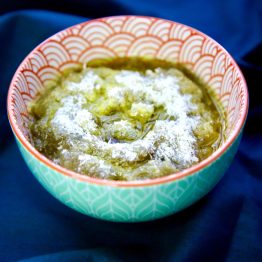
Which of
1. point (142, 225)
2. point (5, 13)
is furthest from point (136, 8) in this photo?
point (142, 225)

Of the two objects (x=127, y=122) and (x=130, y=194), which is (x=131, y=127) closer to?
(x=127, y=122)

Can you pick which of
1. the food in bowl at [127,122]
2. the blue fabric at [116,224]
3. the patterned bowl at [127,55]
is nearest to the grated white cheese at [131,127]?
the food in bowl at [127,122]

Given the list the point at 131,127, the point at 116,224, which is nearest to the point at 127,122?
the point at 131,127

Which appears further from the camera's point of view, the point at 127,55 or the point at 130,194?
the point at 127,55

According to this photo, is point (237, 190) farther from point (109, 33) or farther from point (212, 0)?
point (212, 0)

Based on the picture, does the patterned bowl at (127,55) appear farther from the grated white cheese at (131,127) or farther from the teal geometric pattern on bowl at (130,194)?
the grated white cheese at (131,127)

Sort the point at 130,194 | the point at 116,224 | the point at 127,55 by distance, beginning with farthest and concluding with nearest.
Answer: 1. the point at 127,55
2. the point at 116,224
3. the point at 130,194

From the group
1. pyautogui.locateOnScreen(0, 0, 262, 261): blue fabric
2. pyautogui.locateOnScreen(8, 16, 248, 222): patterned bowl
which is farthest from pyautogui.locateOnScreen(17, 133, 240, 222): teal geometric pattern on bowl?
pyautogui.locateOnScreen(0, 0, 262, 261): blue fabric

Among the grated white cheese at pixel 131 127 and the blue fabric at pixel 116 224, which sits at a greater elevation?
the grated white cheese at pixel 131 127
